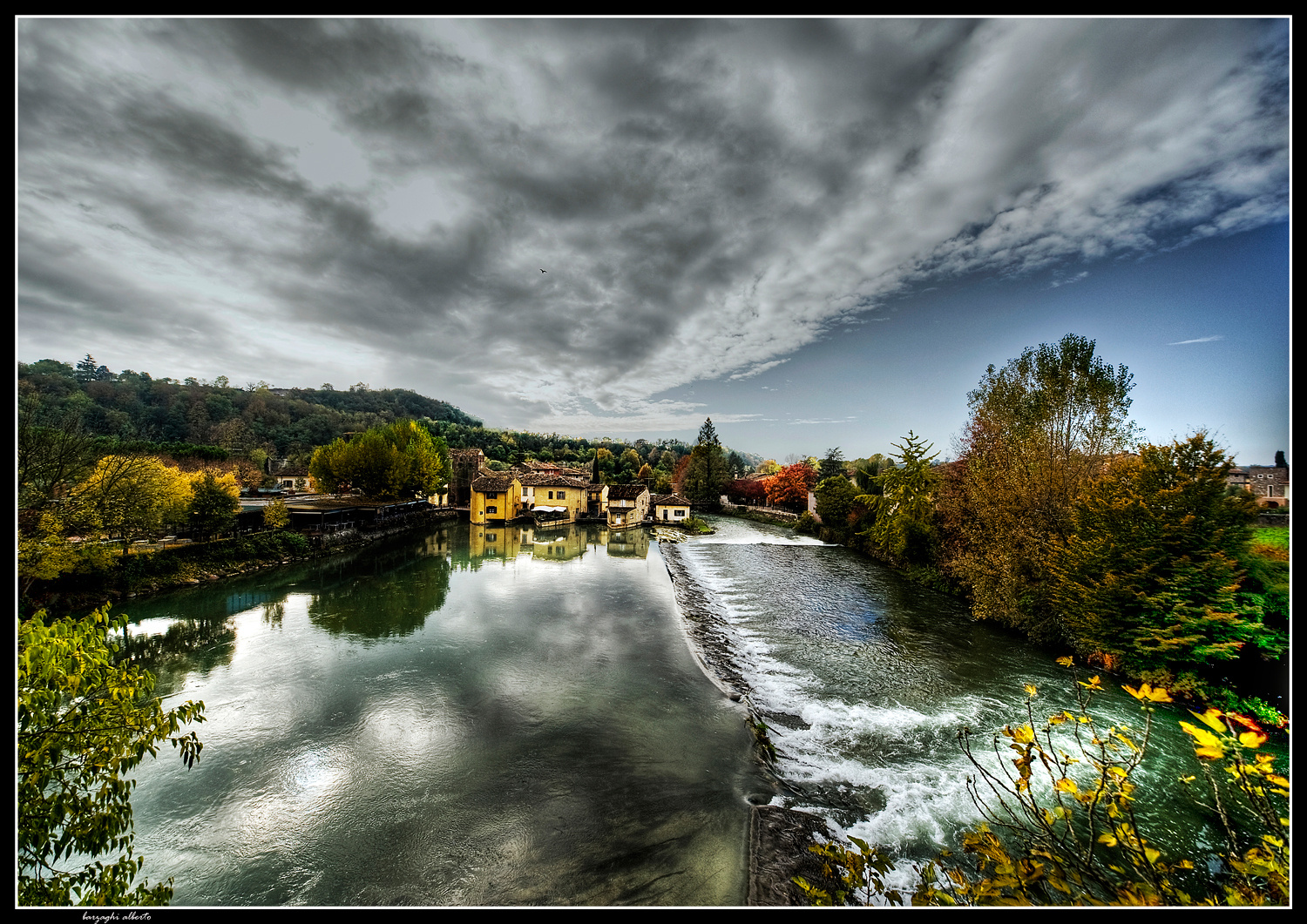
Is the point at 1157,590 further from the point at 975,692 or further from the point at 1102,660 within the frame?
the point at 975,692

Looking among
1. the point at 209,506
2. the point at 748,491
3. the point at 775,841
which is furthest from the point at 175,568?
the point at 748,491

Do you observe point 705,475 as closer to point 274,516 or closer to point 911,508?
point 911,508

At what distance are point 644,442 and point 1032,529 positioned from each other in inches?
2646

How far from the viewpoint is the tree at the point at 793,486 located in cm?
3400

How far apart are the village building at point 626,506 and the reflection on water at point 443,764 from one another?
18.9m

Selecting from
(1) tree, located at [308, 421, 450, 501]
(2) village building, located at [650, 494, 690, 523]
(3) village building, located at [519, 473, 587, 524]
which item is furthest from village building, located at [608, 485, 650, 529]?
(1) tree, located at [308, 421, 450, 501]

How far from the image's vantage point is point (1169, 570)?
25.1ft

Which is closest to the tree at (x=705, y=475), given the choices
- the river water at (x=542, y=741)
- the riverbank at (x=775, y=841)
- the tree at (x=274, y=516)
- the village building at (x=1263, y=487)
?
the river water at (x=542, y=741)

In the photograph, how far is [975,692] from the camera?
26.7 feet

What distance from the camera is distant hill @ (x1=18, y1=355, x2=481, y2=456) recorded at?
20.8m

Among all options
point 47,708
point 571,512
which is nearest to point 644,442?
point 571,512

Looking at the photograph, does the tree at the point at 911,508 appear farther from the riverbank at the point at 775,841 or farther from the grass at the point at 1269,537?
the riverbank at the point at 775,841

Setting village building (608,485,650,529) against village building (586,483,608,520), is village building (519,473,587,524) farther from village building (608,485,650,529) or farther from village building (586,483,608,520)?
village building (608,485,650,529)

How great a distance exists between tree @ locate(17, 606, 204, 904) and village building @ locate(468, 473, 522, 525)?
28.1 meters
